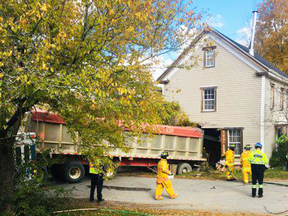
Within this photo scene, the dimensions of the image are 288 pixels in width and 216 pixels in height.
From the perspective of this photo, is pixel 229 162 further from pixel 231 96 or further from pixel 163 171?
pixel 231 96

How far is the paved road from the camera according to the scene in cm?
1002

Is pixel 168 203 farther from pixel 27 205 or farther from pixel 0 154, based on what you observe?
pixel 0 154

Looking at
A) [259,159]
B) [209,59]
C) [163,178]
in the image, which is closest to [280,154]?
[209,59]

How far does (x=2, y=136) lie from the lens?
7.91 m

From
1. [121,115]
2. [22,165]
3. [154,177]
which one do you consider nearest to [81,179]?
[154,177]

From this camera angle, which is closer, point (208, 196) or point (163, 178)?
point (163, 178)

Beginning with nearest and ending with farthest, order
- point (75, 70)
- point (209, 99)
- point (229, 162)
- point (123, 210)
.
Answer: point (75, 70), point (123, 210), point (229, 162), point (209, 99)

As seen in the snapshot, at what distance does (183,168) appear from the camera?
1886 centimetres

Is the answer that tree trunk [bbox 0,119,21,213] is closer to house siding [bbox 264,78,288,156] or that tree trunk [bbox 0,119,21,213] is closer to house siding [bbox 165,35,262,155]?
house siding [bbox 165,35,262,155]

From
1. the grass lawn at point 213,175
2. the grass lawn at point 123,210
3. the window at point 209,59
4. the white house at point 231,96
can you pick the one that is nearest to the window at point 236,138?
the white house at point 231,96

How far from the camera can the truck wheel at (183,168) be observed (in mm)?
18614

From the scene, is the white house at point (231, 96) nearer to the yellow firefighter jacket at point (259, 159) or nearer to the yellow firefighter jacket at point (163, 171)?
the yellow firefighter jacket at point (259, 159)

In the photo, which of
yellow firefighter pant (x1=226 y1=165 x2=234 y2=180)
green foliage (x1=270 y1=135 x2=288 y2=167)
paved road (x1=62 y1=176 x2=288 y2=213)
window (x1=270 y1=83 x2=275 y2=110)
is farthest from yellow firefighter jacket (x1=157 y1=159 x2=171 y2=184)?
window (x1=270 y1=83 x2=275 y2=110)

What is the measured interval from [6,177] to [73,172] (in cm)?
618
